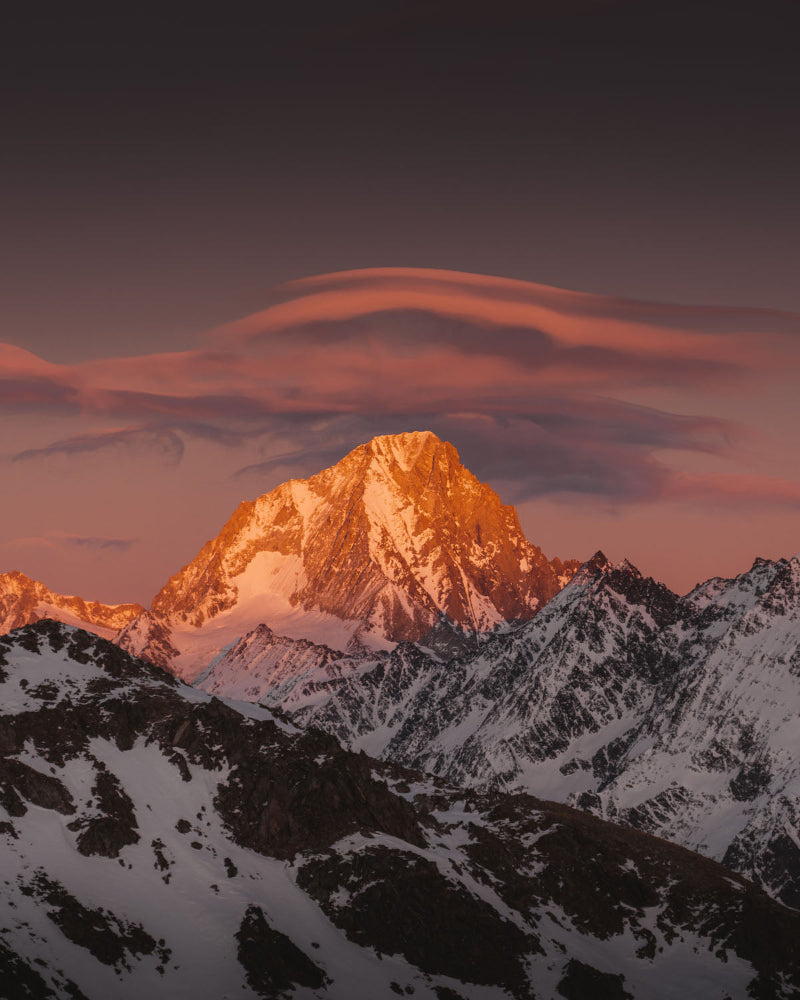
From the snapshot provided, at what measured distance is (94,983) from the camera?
648 ft

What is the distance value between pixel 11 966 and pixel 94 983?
42.2ft

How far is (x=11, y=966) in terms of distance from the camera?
189 meters
